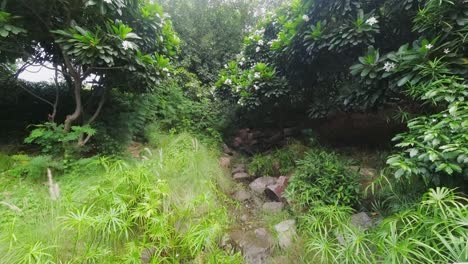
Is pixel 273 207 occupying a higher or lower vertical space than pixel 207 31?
lower

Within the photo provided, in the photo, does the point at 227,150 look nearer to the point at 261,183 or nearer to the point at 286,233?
the point at 261,183

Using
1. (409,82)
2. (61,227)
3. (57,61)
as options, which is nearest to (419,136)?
(409,82)

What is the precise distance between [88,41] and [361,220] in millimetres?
3359

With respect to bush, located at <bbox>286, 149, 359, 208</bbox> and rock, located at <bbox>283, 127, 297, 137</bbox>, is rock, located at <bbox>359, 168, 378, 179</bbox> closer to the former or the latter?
bush, located at <bbox>286, 149, 359, 208</bbox>

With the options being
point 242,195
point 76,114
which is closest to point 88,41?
point 76,114

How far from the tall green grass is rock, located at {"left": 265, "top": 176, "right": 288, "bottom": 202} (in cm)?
103

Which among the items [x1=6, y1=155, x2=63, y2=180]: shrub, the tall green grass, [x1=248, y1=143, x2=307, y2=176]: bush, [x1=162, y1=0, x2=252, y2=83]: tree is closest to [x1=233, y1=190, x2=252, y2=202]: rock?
[x1=248, y1=143, x2=307, y2=176]: bush

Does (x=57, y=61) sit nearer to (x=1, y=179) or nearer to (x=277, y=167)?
(x=1, y=179)

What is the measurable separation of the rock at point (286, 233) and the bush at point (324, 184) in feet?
1.02

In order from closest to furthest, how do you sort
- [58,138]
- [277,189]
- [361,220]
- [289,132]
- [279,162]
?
[361,220]
[58,138]
[277,189]
[279,162]
[289,132]

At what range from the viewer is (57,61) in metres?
3.64

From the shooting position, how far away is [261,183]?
3.78m

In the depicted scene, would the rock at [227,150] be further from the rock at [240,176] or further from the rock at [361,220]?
the rock at [361,220]

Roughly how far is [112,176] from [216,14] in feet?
20.4
